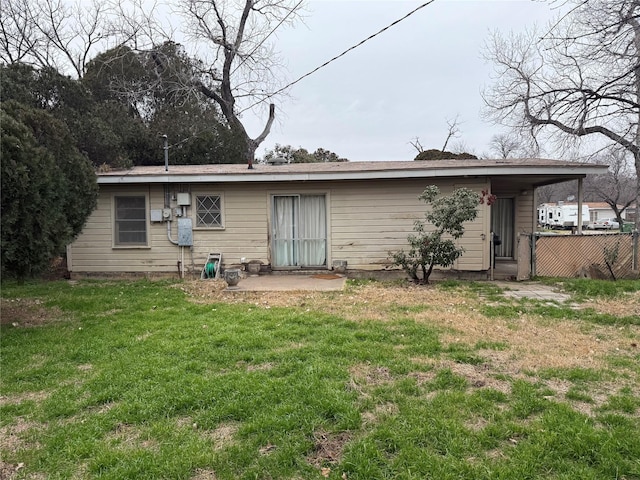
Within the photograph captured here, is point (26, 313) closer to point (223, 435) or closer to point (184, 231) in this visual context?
point (184, 231)

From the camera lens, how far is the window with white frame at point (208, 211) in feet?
30.5

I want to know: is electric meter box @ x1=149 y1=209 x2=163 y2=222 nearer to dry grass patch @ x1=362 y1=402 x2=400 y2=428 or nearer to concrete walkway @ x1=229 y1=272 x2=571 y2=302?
concrete walkway @ x1=229 y1=272 x2=571 y2=302

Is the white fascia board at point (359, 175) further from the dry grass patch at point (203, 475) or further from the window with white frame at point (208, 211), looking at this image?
the dry grass patch at point (203, 475)

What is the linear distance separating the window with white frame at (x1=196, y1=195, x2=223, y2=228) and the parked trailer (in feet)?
121

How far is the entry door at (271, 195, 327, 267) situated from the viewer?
30.5 ft

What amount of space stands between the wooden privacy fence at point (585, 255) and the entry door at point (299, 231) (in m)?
4.49

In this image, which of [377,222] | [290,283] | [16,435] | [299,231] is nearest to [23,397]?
[16,435]

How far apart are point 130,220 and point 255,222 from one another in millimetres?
2846

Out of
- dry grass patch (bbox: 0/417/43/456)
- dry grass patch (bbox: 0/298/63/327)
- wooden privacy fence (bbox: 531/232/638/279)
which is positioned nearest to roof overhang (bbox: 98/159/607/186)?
wooden privacy fence (bbox: 531/232/638/279)

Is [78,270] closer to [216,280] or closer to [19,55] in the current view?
[216,280]

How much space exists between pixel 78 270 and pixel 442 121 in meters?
26.5

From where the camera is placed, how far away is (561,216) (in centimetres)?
4125

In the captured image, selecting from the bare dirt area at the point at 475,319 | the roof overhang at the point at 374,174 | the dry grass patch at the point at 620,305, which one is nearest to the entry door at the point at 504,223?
the roof overhang at the point at 374,174

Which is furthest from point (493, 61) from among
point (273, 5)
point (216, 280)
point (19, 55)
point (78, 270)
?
point (19, 55)
